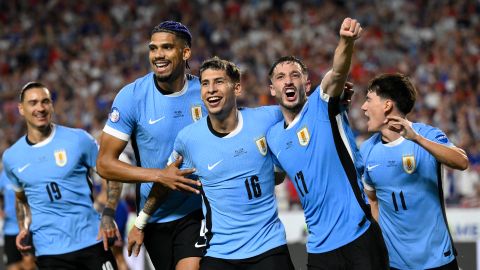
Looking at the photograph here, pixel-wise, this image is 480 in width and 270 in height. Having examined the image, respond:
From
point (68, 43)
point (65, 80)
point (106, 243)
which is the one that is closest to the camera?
point (106, 243)

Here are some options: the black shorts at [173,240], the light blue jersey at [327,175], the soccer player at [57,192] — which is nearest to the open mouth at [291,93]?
the light blue jersey at [327,175]

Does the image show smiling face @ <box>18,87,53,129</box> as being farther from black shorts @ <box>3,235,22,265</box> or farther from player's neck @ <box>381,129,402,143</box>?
player's neck @ <box>381,129,402,143</box>

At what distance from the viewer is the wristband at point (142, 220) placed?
6832 millimetres

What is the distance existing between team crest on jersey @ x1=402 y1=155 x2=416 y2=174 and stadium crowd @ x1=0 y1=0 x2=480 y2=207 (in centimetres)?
884

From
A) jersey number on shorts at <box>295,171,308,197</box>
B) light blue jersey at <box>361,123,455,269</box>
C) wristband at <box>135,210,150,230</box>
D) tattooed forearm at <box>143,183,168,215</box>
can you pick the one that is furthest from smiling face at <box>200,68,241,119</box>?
light blue jersey at <box>361,123,455,269</box>

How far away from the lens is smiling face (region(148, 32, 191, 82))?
666 cm

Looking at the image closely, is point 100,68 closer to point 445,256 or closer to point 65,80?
point 65,80

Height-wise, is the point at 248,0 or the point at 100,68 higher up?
the point at 248,0

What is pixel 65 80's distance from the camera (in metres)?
19.0

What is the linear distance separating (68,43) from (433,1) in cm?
868

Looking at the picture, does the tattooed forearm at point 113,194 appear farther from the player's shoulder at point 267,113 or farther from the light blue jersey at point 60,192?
the player's shoulder at point 267,113

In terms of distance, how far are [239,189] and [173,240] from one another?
117 cm

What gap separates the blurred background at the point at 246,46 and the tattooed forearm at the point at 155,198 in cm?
859

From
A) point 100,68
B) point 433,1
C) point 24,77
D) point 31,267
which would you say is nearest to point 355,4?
point 433,1
